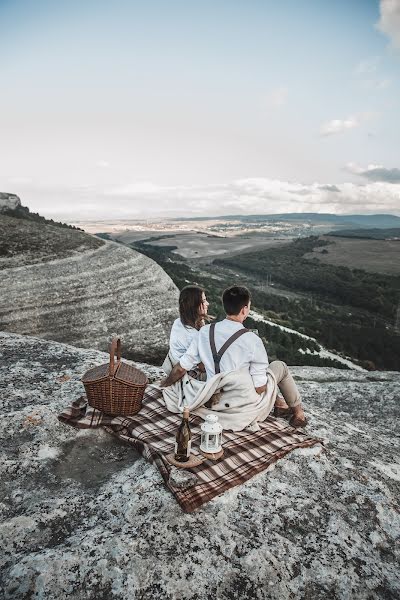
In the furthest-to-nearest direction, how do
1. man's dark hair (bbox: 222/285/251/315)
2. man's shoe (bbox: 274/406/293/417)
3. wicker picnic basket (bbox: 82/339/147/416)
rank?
1. man's shoe (bbox: 274/406/293/417)
2. wicker picnic basket (bbox: 82/339/147/416)
3. man's dark hair (bbox: 222/285/251/315)

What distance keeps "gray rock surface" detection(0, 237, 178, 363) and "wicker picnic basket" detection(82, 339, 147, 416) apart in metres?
12.0

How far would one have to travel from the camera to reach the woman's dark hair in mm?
6305

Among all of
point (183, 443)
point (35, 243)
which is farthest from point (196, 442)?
point (35, 243)

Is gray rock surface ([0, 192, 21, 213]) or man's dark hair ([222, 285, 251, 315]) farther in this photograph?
gray rock surface ([0, 192, 21, 213])

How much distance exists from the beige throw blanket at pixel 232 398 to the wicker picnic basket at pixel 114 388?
0.75m

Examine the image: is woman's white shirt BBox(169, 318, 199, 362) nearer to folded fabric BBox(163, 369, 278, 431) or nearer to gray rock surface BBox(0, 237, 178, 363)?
folded fabric BBox(163, 369, 278, 431)

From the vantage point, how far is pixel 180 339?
6457mm

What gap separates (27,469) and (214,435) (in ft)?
8.09

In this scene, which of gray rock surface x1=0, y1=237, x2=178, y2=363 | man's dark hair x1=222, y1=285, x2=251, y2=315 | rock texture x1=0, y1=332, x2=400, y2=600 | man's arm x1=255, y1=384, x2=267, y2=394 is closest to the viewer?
rock texture x1=0, y1=332, x2=400, y2=600

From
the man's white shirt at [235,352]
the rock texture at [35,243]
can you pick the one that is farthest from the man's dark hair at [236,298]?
the rock texture at [35,243]

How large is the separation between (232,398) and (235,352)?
27.1 inches

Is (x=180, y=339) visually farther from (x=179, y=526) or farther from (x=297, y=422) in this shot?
(x=179, y=526)

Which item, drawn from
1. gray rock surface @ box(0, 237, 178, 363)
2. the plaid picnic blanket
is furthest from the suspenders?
gray rock surface @ box(0, 237, 178, 363)

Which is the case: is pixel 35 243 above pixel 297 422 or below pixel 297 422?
above
